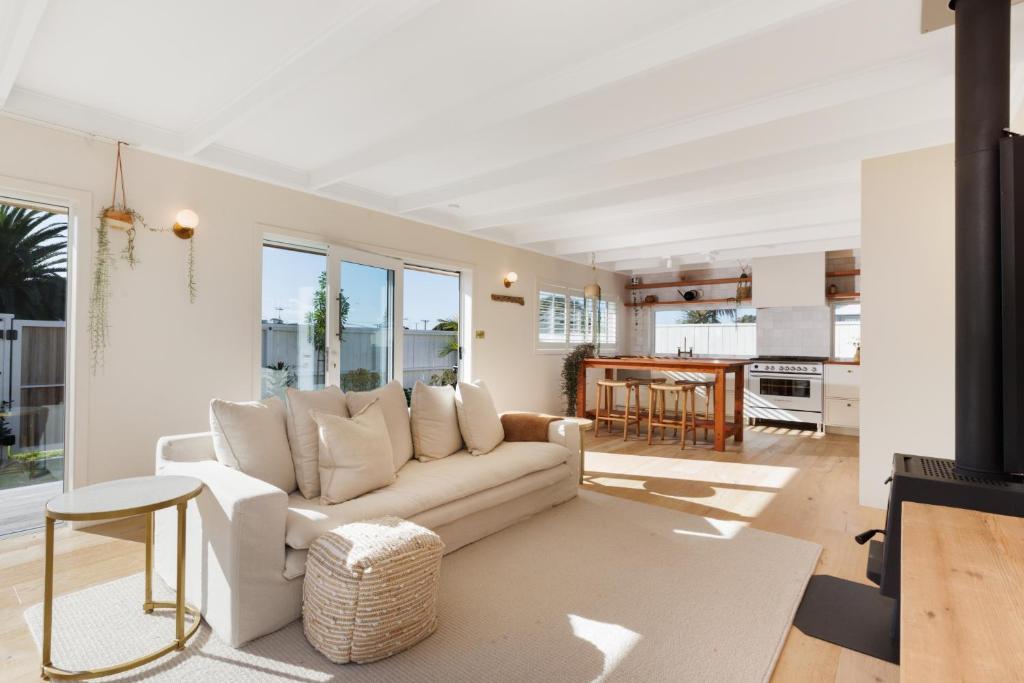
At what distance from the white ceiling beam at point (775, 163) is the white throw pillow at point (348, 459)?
3096 millimetres

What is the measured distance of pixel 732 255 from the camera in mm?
7453

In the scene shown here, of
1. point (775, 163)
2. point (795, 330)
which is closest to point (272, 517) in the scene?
point (775, 163)

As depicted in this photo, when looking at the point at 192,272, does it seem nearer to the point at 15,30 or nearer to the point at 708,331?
the point at 15,30

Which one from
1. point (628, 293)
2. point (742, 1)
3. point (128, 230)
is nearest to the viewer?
point (742, 1)

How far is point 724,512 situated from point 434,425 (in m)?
2.09

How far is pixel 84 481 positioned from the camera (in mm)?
3270

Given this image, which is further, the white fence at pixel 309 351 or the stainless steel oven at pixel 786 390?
the stainless steel oven at pixel 786 390

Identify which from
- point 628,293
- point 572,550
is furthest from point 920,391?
point 628,293

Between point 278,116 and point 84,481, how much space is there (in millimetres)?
2602

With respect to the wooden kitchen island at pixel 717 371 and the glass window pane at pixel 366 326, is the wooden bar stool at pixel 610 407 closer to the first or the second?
the wooden kitchen island at pixel 717 371

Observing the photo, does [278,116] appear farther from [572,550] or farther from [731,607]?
[731,607]

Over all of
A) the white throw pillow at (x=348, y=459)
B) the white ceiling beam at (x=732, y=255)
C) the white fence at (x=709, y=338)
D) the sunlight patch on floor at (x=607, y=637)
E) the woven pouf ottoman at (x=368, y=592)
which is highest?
the white ceiling beam at (x=732, y=255)

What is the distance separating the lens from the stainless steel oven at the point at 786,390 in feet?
22.2

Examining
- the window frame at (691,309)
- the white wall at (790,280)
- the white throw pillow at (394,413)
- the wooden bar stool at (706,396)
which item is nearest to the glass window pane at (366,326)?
the white throw pillow at (394,413)
